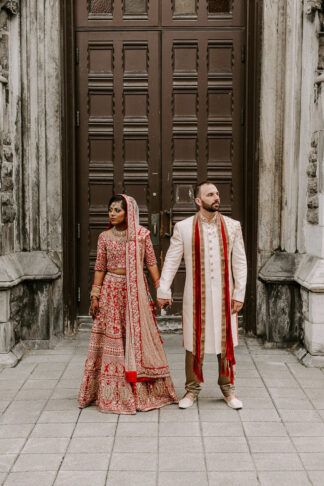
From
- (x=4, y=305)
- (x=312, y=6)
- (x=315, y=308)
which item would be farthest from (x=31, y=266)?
(x=312, y=6)

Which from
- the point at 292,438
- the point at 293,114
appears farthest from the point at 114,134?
the point at 292,438

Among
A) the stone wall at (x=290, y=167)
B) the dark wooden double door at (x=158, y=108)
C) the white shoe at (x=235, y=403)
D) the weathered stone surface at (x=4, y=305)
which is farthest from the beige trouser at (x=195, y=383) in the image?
the dark wooden double door at (x=158, y=108)

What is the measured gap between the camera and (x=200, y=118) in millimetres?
7207

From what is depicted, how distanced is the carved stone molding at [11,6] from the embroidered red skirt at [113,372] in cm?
311

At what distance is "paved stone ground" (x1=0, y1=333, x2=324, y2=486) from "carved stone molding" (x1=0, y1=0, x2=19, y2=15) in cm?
355

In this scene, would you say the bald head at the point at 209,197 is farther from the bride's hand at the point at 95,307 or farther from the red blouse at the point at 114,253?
the bride's hand at the point at 95,307

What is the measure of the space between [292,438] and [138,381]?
1.23 metres

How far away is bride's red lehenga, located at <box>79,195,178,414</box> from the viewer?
4906 mm

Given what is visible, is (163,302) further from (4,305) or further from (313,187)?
(313,187)

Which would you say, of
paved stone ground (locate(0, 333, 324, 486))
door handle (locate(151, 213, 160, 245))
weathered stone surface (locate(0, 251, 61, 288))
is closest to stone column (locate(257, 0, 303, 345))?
paved stone ground (locate(0, 333, 324, 486))

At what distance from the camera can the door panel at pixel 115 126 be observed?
715cm

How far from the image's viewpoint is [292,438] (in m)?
4.41

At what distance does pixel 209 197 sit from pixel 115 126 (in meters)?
2.71

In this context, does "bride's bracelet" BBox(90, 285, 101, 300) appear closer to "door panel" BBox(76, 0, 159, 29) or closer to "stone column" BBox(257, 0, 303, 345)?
"stone column" BBox(257, 0, 303, 345)
